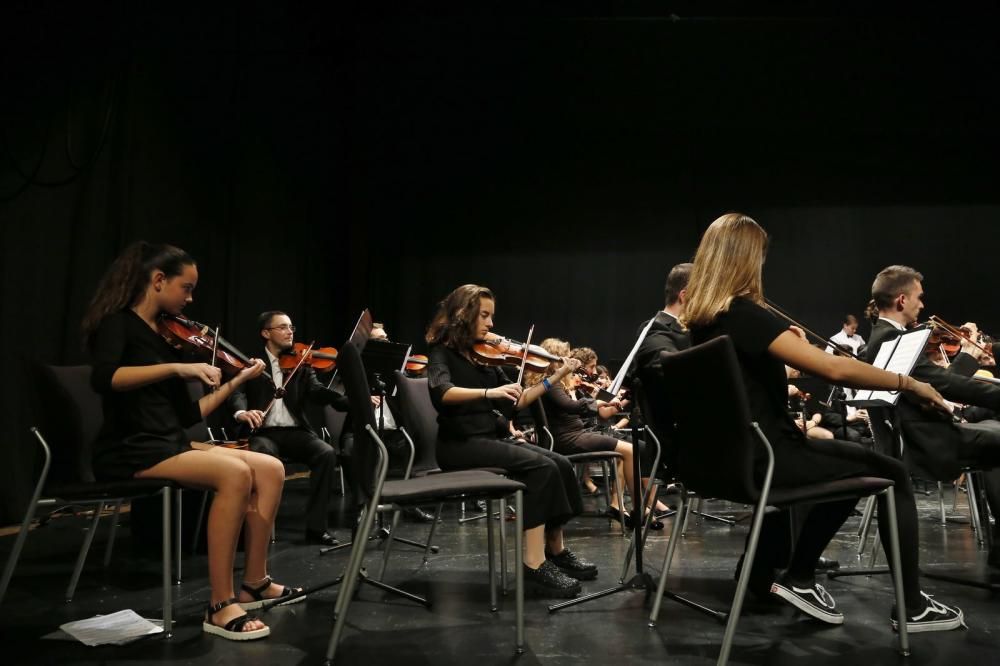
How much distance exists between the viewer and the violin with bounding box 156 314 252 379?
113 inches

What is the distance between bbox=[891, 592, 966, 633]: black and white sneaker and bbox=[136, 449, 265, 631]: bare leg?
1.95 metres

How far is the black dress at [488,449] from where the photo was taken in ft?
9.98

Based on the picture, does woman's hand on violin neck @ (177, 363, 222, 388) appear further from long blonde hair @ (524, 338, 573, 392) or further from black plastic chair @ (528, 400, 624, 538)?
long blonde hair @ (524, 338, 573, 392)

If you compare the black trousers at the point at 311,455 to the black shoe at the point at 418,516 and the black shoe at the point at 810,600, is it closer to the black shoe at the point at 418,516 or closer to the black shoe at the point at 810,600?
the black shoe at the point at 418,516

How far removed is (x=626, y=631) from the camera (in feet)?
7.94

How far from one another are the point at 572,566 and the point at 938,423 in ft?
4.87

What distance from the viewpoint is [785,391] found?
7.50 feet

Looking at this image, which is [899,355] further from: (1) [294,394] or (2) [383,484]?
(1) [294,394]

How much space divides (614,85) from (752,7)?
163cm

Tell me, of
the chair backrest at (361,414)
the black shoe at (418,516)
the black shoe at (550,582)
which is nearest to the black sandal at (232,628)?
the chair backrest at (361,414)

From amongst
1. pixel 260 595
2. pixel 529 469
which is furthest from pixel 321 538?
pixel 529 469

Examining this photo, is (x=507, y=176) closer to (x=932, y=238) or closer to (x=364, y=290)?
(x=364, y=290)

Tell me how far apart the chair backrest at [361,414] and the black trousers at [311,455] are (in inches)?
70.1

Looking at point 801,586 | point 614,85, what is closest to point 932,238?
point 614,85
